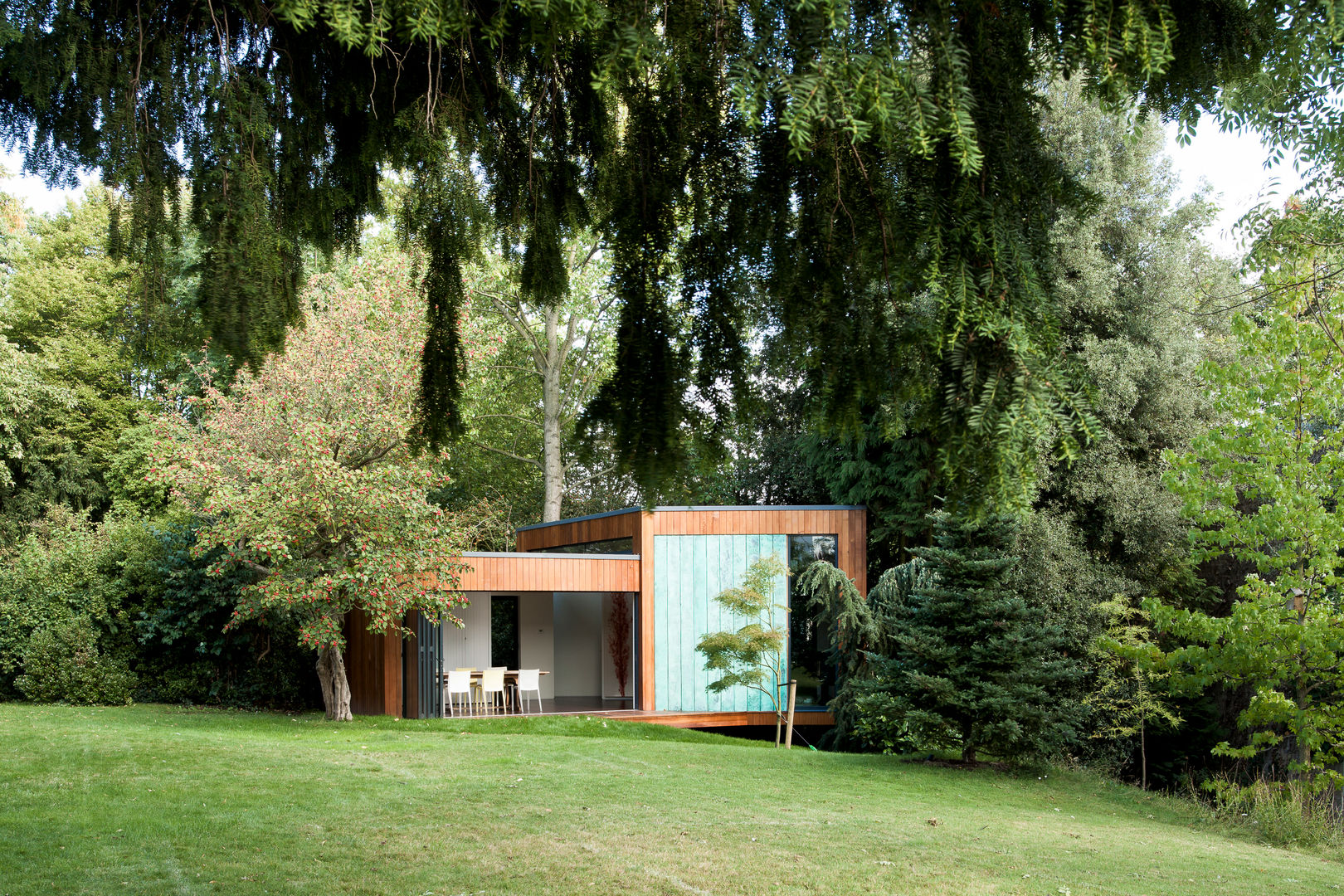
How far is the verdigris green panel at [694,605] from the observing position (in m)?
16.6

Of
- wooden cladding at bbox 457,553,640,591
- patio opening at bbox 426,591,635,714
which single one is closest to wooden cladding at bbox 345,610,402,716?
wooden cladding at bbox 457,553,640,591

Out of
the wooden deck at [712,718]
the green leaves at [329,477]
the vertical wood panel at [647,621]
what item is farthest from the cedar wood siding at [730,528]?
the green leaves at [329,477]

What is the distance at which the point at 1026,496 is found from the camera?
7.66ft

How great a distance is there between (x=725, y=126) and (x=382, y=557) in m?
11.3

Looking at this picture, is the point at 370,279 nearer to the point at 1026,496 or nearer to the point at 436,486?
the point at 436,486

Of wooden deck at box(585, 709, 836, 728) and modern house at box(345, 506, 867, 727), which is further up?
modern house at box(345, 506, 867, 727)

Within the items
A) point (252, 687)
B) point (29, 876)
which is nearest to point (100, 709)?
point (252, 687)

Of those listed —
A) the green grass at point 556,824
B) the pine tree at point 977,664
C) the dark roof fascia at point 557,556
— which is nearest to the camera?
the green grass at point 556,824

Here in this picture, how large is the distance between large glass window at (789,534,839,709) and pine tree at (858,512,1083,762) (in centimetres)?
430

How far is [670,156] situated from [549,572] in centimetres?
1366

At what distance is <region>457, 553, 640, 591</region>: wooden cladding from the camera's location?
15586 mm

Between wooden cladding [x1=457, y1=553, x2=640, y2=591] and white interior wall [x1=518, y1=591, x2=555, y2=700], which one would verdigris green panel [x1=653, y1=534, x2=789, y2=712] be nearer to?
wooden cladding [x1=457, y1=553, x2=640, y2=591]

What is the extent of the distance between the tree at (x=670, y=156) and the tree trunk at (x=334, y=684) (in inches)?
499

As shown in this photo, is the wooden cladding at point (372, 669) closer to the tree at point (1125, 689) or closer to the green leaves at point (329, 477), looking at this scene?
the green leaves at point (329, 477)
